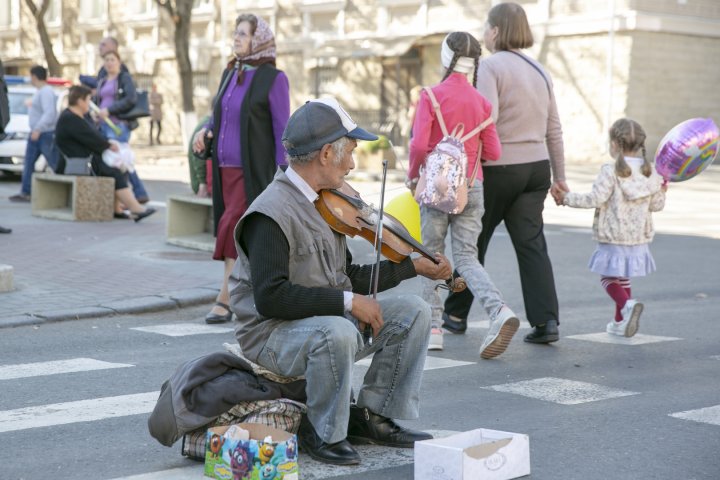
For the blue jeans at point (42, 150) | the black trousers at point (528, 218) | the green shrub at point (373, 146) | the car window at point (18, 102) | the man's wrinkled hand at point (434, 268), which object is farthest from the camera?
the green shrub at point (373, 146)

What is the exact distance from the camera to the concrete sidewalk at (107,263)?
8.81 m

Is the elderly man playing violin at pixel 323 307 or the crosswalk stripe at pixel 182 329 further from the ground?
the elderly man playing violin at pixel 323 307

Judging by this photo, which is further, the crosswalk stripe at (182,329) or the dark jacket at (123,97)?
the dark jacket at (123,97)

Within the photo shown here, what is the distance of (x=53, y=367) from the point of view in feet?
22.2

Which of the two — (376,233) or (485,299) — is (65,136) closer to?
(485,299)

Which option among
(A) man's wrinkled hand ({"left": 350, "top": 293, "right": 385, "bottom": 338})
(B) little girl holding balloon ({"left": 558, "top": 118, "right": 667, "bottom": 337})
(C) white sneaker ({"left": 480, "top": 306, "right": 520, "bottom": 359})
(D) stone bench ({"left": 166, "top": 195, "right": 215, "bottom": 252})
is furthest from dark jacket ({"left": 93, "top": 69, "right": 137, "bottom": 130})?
(A) man's wrinkled hand ({"left": 350, "top": 293, "right": 385, "bottom": 338})

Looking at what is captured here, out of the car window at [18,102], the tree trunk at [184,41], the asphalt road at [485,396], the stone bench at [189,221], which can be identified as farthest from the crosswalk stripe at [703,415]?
the tree trunk at [184,41]

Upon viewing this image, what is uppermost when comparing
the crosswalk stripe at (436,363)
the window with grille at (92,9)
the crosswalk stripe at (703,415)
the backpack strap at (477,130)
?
the window with grille at (92,9)

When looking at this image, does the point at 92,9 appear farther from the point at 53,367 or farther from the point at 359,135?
the point at 359,135

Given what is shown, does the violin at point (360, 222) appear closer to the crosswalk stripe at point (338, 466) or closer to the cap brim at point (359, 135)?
the cap brim at point (359, 135)

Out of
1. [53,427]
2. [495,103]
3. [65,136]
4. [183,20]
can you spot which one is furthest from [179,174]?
[53,427]

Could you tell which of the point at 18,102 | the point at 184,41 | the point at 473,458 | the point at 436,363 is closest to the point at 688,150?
the point at 436,363

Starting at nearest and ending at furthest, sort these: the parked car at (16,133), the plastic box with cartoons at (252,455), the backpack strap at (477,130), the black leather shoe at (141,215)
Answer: the plastic box with cartoons at (252,455)
the backpack strap at (477,130)
the black leather shoe at (141,215)
the parked car at (16,133)

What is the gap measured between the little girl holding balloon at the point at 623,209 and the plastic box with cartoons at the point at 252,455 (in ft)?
13.7
